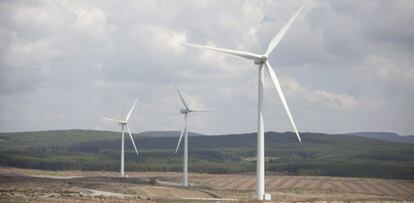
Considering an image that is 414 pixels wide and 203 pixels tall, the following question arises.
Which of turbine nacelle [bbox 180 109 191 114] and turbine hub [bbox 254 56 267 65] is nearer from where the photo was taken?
turbine hub [bbox 254 56 267 65]

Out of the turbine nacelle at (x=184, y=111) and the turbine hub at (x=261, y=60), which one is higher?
the turbine nacelle at (x=184, y=111)

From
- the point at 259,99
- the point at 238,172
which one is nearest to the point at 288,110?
the point at 259,99

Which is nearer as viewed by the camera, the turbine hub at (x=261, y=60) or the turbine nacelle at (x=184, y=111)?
the turbine hub at (x=261, y=60)

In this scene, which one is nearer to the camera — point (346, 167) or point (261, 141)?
point (261, 141)

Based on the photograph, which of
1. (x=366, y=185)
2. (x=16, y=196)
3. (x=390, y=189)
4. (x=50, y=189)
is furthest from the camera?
(x=366, y=185)

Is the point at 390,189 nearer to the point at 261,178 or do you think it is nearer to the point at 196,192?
the point at 196,192

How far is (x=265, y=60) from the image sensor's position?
66.3 meters

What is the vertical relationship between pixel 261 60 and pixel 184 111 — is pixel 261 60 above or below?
below

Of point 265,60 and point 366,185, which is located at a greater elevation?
point 265,60

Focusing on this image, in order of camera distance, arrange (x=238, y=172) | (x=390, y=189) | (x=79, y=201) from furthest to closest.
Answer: (x=238, y=172) → (x=390, y=189) → (x=79, y=201)

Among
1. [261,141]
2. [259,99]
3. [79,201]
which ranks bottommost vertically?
[79,201]

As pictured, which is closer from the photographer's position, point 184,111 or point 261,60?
point 261,60

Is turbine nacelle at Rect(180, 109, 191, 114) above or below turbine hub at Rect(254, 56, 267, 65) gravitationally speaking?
above

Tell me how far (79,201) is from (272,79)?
2096cm
